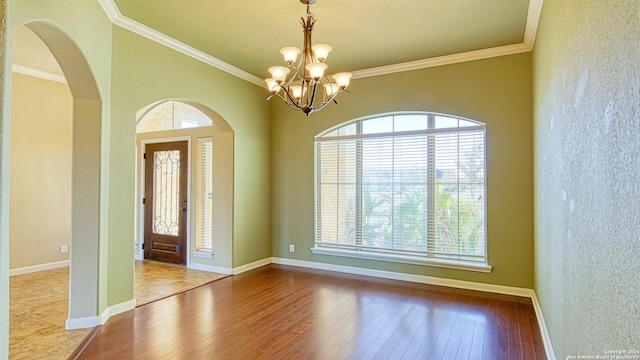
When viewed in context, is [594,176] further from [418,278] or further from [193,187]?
[193,187]

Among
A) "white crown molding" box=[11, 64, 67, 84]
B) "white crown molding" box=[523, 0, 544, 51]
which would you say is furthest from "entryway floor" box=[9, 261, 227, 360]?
"white crown molding" box=[523, 0, 544, 51]

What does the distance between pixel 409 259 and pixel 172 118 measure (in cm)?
476

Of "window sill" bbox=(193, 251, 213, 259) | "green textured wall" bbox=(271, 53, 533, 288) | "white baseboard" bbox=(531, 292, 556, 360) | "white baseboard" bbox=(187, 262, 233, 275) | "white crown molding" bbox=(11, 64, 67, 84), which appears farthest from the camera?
"window sill" bbox=(193, 251, 213, 259)

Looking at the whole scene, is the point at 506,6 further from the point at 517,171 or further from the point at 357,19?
the point at 517,171

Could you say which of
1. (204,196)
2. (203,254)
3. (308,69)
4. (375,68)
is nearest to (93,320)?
(203,254)

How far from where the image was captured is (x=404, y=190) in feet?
16.2

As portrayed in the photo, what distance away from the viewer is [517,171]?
4223mm

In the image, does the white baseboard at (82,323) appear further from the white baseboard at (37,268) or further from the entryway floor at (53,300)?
the white baseboard at (37,268)

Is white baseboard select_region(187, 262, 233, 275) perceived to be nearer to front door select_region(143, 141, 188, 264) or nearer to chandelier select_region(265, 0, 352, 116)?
front door select_region(143, 141, 188, 264)

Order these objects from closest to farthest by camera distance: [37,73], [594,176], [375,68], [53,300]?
[594,176] < [53,300] < [375,68] < [37,73]

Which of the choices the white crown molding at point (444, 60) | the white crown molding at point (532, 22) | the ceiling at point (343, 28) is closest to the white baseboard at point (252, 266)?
the ceiling at point (343, 28)

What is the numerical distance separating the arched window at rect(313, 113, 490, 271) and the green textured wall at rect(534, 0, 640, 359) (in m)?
1.85

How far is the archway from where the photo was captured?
127 inches

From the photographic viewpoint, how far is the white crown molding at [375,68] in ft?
11.1
